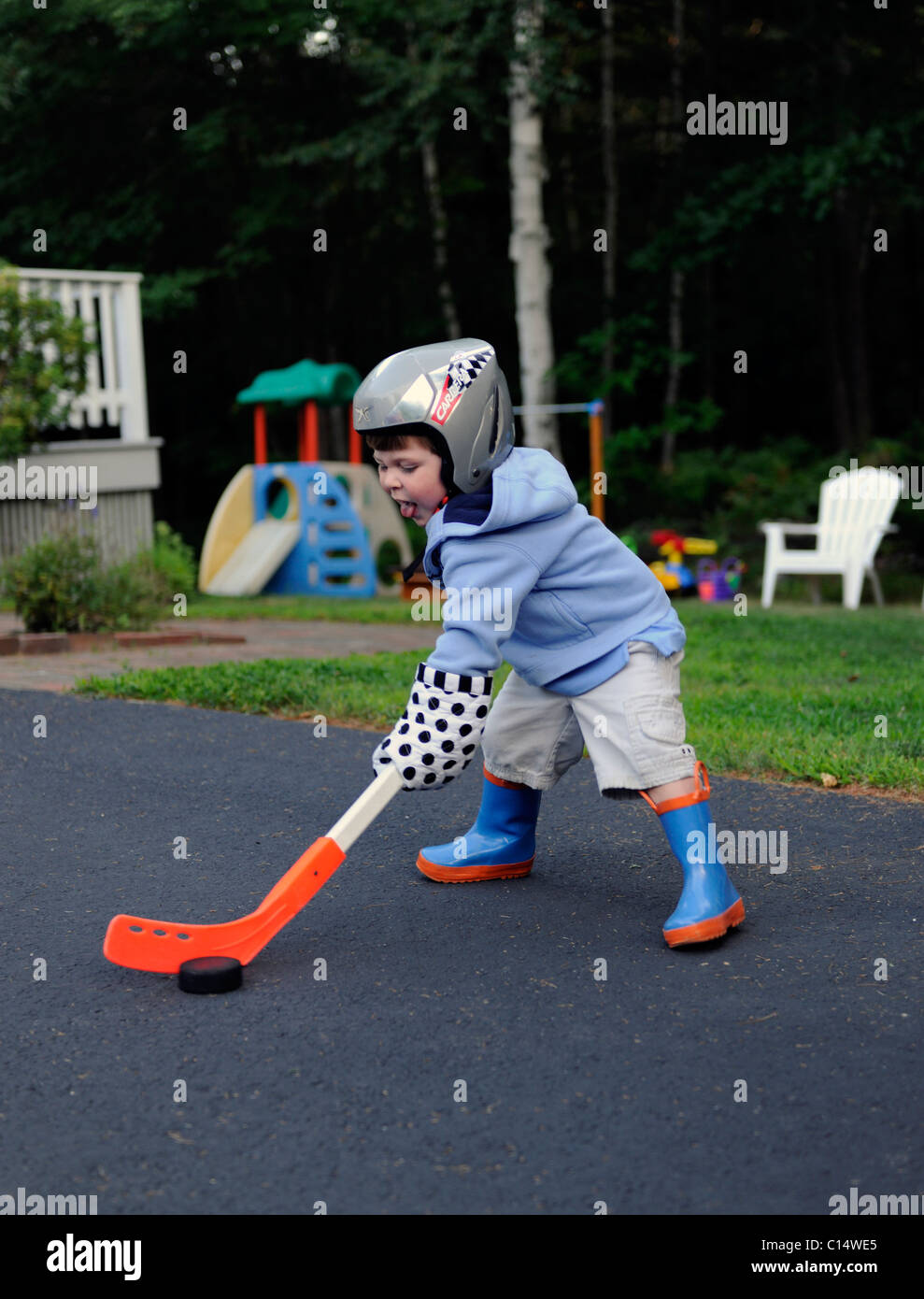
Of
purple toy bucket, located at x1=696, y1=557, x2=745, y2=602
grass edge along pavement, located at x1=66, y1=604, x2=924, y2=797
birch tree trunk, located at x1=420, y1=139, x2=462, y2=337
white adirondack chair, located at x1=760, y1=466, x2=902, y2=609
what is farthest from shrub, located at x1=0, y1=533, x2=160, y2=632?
birch tree trunk, located at x1=420, y1=139, x2=462, y2=337

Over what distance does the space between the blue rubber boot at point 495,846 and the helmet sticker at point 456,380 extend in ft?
3.36

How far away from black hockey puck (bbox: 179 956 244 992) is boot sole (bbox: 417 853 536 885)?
32.0 inches

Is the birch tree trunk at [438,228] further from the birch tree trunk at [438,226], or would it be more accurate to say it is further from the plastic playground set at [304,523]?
the plastic playground set at [304,523]

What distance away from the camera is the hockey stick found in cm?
281

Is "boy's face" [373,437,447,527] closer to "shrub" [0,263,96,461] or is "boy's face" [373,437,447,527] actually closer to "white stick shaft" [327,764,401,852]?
"white stick shaft" [327,764,401,852]

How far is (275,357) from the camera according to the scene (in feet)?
74.6

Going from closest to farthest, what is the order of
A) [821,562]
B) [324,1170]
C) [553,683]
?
1. [324,1170]
2. [553,683]
3. [821,562]

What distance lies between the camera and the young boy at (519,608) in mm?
2947

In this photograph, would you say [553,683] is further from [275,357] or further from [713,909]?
[275,357]

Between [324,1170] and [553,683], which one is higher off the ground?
[553,683]

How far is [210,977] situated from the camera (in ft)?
9.07
